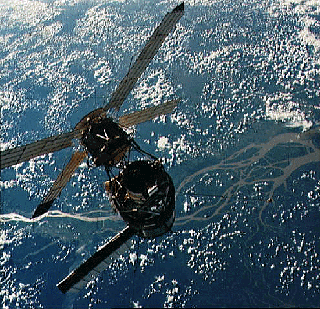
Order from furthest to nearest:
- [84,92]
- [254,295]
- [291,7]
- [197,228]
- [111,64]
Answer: [291,7] < [111,64] < [84,92] < [197,228] < [254,295]

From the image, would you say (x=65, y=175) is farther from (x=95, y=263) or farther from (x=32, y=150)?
(x=95, y=263)

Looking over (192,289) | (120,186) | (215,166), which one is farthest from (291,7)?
(120,186)

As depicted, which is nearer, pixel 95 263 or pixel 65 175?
pixel 95 263

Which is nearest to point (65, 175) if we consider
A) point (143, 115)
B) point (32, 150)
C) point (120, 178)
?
point (32, 150)

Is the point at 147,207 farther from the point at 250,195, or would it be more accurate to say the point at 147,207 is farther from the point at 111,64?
the point at 111,64

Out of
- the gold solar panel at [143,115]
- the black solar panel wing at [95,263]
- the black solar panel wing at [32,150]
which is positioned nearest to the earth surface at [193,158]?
the black solar panel wing at [32,150]

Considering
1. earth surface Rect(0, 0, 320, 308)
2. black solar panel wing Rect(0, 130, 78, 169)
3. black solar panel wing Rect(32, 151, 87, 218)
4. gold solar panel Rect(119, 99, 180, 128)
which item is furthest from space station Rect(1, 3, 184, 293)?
earth surface Rect(0, 0, 320, 308)

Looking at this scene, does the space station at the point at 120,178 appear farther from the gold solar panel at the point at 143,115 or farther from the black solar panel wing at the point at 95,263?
the gold solar panel at the point at 143,115

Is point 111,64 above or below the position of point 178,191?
above
